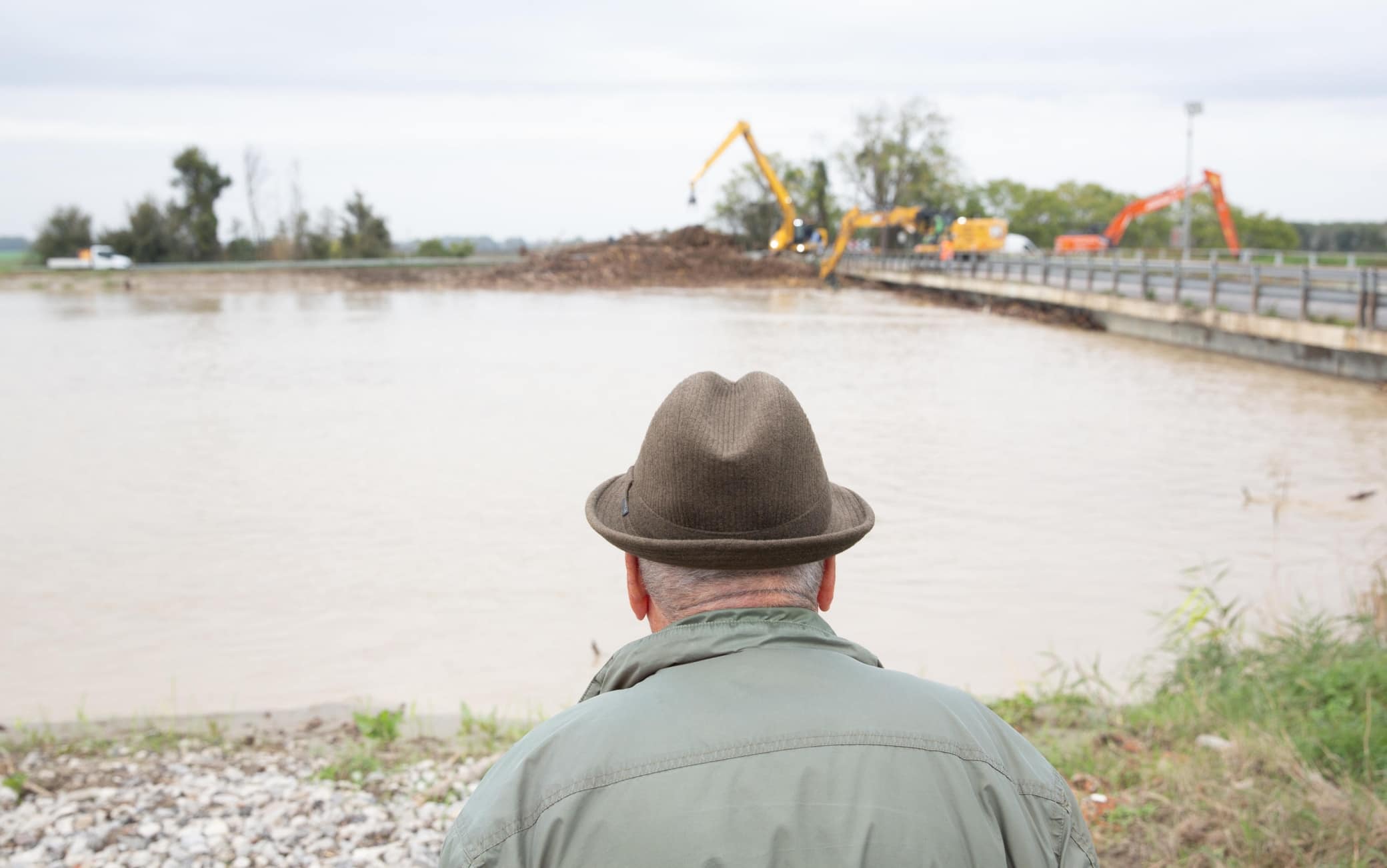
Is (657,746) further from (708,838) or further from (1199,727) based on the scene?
(1199,727)

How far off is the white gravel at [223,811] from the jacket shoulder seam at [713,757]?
2.70 m

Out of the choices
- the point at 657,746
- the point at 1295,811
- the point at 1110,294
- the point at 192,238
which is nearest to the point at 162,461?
the point at 1295,811

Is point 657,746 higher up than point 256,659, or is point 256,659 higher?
point 657,746

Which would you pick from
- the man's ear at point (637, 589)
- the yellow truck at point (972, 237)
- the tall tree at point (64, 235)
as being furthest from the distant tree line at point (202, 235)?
the man's ear at point (637, 589)

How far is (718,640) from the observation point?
1.64 metres

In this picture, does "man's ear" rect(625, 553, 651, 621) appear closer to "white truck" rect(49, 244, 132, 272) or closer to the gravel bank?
the gravel bank

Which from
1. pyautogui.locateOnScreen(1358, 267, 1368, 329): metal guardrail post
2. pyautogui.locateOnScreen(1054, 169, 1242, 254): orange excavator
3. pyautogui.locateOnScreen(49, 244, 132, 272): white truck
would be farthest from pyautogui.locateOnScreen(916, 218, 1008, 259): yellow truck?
pyautogui.locateOnScreen(49, 244, 132, 272): white truck

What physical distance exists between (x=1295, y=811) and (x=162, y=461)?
1355 centimetres

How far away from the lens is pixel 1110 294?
29812 millimetres

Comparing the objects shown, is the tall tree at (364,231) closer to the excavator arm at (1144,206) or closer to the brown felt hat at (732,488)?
the excavator arm at (1144,206)

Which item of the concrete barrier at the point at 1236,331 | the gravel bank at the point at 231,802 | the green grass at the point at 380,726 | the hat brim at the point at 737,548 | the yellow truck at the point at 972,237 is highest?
the yellow truck at the point at 972,237

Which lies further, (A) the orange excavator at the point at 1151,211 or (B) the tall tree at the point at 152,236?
(B) the tall tree at the point at 152,236

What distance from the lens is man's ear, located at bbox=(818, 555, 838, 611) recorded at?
183cm

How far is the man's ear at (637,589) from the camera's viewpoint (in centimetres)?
181
